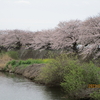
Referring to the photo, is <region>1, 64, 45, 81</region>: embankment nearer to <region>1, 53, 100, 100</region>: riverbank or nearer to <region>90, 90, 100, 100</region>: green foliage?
<region>1, 53, 100, 100</region>: riverbank

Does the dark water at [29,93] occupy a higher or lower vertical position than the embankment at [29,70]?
lower

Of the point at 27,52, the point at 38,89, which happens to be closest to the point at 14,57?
the point at 27,52

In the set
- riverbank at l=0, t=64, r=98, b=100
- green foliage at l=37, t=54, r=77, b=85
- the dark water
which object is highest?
green foliage at l=37, t=54, r=77, b=85

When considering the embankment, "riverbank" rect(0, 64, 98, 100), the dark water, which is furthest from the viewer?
the embankment

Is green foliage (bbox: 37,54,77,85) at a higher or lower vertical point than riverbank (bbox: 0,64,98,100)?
higher

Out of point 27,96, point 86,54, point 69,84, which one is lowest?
point 27,96

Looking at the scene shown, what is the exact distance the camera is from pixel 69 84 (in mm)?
14086

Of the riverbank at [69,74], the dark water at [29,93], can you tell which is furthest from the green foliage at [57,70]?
the dark water at [29,93]

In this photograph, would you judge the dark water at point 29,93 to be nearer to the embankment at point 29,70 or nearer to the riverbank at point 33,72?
the riverbank at point 33,72

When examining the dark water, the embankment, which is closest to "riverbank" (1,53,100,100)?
the embankment

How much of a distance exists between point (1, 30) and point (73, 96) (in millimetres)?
47701

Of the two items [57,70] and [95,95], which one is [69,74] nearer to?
[57,70]

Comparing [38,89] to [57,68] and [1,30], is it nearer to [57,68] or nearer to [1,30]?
[57,68]

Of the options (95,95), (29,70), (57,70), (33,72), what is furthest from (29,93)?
(29,70)
